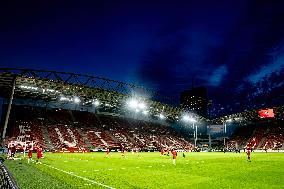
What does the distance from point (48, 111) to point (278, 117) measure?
66610 mm

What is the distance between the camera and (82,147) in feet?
169

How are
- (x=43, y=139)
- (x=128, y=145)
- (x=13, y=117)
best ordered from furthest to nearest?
1. (x=128, y=145)
2. (x=13, y=117)
3. (x=43, y=139)

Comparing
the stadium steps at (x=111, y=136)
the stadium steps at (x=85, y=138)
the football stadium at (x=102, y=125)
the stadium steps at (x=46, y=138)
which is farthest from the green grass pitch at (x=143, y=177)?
the stadium steps at (x=111, y=136)

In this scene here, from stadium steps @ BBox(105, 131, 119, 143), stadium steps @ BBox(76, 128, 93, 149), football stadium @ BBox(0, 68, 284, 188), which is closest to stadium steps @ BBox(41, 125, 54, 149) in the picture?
football stadium @ BBox(0, 68, 284, 188)

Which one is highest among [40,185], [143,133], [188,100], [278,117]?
[188,100]

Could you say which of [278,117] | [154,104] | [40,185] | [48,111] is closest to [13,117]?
[48,111]

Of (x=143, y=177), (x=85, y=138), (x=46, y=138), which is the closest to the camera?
(x=143, y=177)

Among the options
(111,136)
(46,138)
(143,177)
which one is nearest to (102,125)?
(111,136)

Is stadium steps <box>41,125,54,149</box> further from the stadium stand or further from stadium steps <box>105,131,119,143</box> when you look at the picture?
stadium steps <box>105,131,119,143</box>

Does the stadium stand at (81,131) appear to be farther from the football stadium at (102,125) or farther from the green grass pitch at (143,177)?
the green grass pitch at (143,177)

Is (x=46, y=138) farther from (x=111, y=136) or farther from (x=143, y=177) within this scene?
(x=143, y=177)

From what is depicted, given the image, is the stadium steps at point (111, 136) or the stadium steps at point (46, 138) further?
the stadium steps at point (111, 136)

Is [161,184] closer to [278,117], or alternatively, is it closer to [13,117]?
[13,117]

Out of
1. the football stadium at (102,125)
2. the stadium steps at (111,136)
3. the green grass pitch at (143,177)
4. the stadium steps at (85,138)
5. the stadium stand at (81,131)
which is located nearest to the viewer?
the green grass pitch at (143,177)
